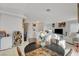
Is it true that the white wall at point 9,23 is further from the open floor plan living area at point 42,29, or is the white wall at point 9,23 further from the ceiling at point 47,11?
the ceiling at point 47,11

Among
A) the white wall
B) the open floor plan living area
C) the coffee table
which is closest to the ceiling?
the open floor plan living area

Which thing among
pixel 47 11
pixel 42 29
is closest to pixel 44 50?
pixel 42 29

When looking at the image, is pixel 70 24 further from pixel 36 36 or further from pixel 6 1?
pixel 6 1

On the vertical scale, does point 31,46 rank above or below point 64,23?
below

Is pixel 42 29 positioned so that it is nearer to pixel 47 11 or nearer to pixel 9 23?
pixel 47 11

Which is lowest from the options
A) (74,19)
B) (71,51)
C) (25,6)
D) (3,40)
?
(71,51)

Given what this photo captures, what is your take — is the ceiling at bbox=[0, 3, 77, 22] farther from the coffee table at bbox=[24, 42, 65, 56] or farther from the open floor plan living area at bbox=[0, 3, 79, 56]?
the coffee table at bbox=[24, 42, 65, 56]

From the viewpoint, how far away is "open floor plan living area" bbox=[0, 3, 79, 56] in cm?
164

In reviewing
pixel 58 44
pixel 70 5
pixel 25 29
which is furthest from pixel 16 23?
pixel 70 5

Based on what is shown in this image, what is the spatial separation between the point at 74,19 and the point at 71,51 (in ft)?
1.36

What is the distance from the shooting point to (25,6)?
1.67 m

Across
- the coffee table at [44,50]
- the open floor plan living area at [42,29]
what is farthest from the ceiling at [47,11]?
the coffee table at [44,50]

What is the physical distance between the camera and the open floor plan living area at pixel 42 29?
1645 mm

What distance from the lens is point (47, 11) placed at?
168cm
